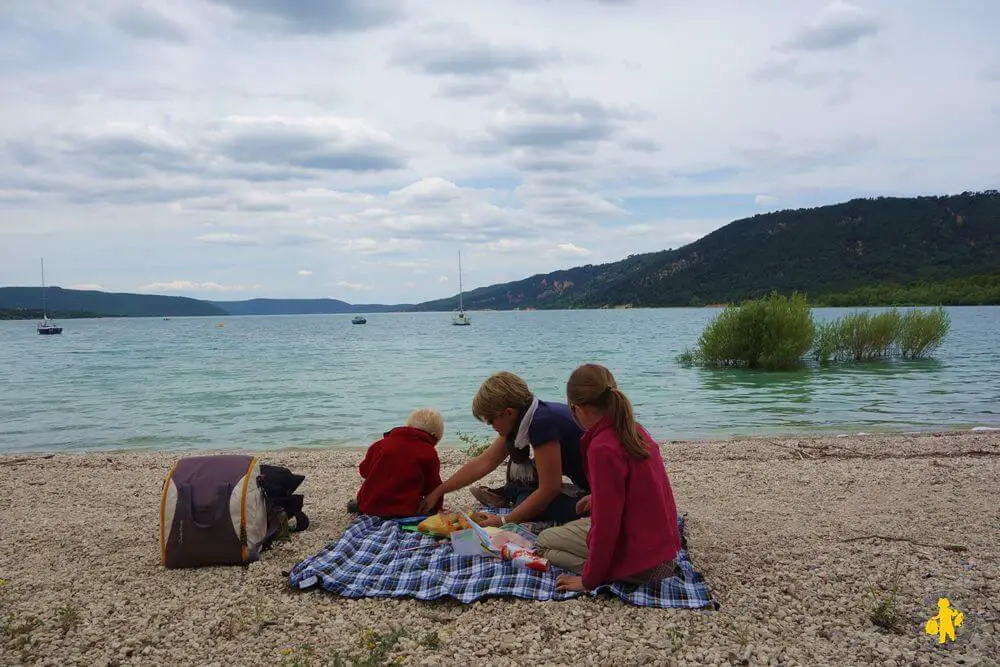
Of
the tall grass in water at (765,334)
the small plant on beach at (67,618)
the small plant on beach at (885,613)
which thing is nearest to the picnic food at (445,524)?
the small plant on beach at (67,618)

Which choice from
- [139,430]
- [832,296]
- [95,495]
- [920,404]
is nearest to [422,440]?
[95,495]

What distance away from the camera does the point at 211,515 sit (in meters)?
5.28

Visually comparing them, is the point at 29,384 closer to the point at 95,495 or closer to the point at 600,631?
the point at 95,495

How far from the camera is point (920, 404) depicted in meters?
16.6

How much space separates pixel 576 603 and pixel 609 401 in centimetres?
125

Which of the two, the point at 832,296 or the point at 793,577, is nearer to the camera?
the point at 793,577

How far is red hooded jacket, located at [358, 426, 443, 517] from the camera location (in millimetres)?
6242

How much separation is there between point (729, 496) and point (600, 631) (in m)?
4.02

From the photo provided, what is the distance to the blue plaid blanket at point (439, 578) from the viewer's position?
4461 millimetres

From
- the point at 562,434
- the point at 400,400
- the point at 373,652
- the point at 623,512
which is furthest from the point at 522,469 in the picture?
the point at 400,400

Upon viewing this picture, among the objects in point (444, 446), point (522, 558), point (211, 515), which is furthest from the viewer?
point (444, 446)

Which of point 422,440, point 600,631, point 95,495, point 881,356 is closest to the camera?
point 600,631

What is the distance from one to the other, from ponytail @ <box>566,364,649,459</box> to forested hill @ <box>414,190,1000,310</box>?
8959 cm

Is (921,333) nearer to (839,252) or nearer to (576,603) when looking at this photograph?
(576,603)
